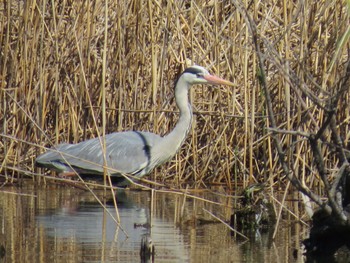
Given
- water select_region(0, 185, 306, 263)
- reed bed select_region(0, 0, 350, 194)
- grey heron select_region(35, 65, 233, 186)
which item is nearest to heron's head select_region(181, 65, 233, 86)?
grey heron select_region(35, 65, 233, 186)

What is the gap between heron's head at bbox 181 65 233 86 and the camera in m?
7.98

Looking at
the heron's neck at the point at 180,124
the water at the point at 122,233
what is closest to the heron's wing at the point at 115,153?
the heron's neck at the point at 180,124

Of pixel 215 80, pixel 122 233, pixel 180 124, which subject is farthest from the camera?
pixel 180 124

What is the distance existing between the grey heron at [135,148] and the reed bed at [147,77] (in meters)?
0.19

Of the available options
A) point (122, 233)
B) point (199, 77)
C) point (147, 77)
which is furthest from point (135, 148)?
point (122, 233)

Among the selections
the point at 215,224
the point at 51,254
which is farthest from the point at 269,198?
the point at 51,254

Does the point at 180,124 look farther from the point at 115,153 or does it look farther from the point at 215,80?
the point at 115,153

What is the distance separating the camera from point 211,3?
8570 mm

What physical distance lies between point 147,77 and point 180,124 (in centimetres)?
56

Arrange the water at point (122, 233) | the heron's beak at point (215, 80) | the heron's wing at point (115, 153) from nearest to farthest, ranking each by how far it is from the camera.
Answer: the water at point (122, 233) → the heron's beak at point (215, 80) → the heron's wing at point (115, 153)

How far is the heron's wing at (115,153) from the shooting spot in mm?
→ 8117

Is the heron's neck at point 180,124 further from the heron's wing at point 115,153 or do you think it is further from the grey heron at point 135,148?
the heron's wing at point 115,153

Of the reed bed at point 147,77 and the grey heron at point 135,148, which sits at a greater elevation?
the reed bed at point 147,77

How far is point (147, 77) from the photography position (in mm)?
8383
